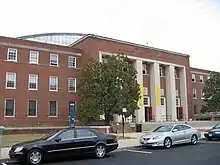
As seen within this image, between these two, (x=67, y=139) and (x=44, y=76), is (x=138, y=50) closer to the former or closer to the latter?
(x=44, y=76)

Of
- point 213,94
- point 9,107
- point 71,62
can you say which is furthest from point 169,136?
point 213,94

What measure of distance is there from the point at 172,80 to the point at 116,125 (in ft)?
66.0

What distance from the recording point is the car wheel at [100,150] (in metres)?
14.4

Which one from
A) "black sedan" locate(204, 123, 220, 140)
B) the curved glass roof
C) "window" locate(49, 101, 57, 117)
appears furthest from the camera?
the curved glass roof

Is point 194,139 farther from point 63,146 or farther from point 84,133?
point 63,146

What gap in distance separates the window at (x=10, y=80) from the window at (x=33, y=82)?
1963 mm

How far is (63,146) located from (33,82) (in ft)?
89.9

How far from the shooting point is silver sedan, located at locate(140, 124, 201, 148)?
1783cm

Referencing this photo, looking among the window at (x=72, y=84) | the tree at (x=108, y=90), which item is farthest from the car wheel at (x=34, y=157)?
the window at (x=72, y=84)

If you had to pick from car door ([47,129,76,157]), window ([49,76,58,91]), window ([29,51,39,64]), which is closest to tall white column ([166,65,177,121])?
window ([49,76,58,91])

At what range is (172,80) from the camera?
49.9m

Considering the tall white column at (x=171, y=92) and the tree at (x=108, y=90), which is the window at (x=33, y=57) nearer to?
the tree at (x=108, y=90)

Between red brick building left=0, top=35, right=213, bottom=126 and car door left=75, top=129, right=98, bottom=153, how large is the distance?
2476 centimetres

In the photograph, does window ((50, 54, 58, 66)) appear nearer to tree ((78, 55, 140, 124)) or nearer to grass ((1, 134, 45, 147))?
tree ((78, 55, 140, 124))
